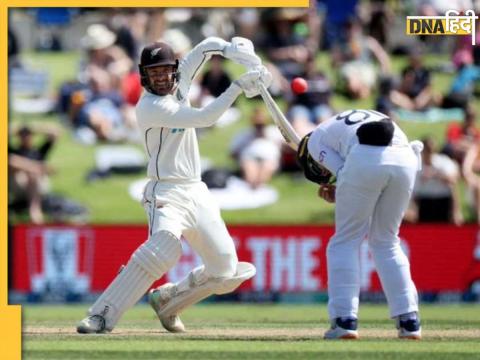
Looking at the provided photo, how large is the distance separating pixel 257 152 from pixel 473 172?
2571 millimetres

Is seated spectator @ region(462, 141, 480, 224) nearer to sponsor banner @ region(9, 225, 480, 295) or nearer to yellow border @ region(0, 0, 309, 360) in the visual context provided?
sponsor banner @ region(9, 225, 480, 295)

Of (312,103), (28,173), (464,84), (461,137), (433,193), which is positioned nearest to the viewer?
(433,193)

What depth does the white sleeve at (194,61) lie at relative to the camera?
9195 millimetres

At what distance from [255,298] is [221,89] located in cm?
322

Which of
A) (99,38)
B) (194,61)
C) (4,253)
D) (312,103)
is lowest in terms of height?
(4,253)

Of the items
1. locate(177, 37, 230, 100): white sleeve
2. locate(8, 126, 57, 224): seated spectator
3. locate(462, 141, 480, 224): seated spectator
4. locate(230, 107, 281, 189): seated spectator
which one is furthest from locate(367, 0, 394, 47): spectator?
locate(177, 37, 230, 100): white sleeve

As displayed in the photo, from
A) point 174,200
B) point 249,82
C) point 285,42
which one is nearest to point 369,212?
point 249,82

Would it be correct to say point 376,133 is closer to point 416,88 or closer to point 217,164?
point 217,164

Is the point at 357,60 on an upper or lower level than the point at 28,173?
upper

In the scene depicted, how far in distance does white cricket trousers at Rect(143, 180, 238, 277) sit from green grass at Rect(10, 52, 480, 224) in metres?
6.77

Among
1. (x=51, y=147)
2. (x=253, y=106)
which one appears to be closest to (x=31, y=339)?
(x=51, y=147)

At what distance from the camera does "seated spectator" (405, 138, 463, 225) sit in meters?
15.9

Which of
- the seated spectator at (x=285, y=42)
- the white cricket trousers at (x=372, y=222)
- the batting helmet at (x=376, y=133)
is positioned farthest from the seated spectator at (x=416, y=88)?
the batting helmet at (x=376, y=133)

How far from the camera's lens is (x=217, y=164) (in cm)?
1661
